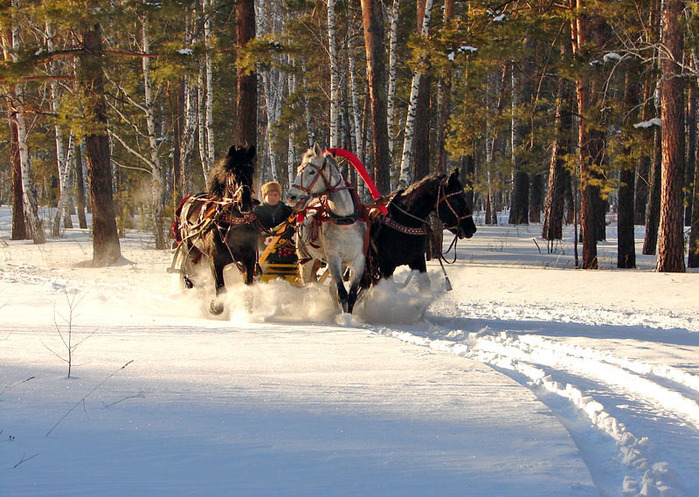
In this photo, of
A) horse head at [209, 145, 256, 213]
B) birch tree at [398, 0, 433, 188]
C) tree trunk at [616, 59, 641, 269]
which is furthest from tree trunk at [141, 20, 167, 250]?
tree trunk at [616, 59, 641, 269]

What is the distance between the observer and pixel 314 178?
792 centimetres

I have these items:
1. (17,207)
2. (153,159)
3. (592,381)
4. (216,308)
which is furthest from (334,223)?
(17,207)

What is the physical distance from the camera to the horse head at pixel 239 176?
8.04 meters

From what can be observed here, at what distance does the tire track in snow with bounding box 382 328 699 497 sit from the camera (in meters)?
3.10

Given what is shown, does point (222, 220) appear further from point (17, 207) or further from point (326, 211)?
point (17, 207)

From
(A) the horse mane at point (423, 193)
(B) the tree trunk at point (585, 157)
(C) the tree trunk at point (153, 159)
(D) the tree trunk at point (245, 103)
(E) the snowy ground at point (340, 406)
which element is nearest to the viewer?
(E) the snowy ground at point (340, 406)

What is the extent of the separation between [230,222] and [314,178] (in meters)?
1.19

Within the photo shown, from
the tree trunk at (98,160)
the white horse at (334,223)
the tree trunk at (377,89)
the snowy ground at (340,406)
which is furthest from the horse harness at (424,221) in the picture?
the tree trunk at (98,160)

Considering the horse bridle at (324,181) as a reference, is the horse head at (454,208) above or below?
below

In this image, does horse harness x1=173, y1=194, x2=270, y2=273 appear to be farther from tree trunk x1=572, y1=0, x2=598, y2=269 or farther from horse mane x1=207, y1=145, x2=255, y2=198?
tree trunk x1=572, y1=0, x2=598, y2=269

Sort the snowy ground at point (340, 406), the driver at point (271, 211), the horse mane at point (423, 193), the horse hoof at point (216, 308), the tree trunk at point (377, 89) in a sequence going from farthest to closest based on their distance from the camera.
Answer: the tree trunk at point (377, 89) < the driver at point (271, 211) < the horse mane at point (423, 193) < the horse hoof at point (216, 308) < the snowy ground at point (340, 406)

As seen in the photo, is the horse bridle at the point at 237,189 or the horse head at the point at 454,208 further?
the horse head at the point at 454,208

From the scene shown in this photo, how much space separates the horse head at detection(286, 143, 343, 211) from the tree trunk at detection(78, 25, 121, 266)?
8.87 meters

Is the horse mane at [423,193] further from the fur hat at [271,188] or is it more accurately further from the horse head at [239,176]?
the horse head at [239,176]
